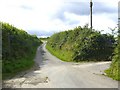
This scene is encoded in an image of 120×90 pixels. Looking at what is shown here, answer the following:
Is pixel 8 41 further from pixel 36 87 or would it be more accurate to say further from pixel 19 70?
pixel 36 87

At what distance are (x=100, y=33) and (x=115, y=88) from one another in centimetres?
2426

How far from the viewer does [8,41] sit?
27.9m

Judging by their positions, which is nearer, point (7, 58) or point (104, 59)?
point (7, 58)

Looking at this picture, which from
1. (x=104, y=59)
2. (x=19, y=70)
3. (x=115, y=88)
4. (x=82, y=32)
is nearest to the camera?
(x=115, y=88)

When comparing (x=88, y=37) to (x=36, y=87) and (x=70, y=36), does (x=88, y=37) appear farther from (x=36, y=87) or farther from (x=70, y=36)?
(x=36, y=87)

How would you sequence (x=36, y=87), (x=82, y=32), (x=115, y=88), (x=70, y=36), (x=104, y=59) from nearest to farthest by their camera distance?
(x=115, y=88) → (x=36, y=87) → (x=104, y=59) → (x=82, y=32) → (x=70, y=36)

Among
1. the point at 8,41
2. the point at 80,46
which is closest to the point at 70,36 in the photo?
the point at 80,46

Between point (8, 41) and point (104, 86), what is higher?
point (8, 41)

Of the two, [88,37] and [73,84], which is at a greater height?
[88,37]

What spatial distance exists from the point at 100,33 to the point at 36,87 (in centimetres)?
2394

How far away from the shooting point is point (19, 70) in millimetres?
25141

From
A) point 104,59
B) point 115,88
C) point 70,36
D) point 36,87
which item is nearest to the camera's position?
point 115,88

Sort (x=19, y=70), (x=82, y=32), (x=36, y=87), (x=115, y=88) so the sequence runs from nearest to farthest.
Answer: (x=115, y=88) < (x=36, y=87) < (x=19, y=70) < (x=82, y=32)

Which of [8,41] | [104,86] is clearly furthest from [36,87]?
[8,41]
